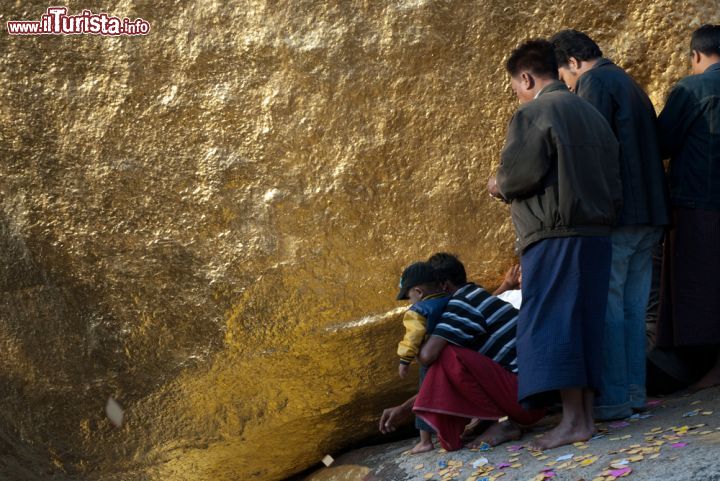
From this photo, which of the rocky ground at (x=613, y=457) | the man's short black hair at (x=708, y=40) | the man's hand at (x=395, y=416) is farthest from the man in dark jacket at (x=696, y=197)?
the man's hand at (x=395, y=416)

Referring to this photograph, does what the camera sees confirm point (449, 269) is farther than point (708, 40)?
No

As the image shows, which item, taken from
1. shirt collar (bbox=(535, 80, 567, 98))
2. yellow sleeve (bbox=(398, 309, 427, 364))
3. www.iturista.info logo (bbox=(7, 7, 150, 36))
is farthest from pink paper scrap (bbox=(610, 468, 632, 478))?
www.iturista.info logo (bbox=(7, 7, 150, 36))

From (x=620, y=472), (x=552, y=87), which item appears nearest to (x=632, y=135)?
(x=552, y=87)

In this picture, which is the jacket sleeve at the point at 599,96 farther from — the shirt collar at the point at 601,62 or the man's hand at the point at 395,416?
the man's hand at the point at 395,416

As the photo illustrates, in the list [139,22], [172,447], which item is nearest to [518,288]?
[172,447]

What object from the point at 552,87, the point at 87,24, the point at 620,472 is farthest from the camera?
the point at 87,24

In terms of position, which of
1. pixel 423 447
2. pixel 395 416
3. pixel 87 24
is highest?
pixel 87 24

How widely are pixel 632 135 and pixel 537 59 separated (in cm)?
52

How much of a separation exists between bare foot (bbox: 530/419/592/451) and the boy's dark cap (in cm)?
83

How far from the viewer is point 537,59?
3898 mm

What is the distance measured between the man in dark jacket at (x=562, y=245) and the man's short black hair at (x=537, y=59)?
0.19 metres

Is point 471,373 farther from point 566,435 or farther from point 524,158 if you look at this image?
point 524,158

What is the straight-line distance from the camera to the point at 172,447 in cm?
462

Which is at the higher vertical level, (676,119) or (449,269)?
(676,119)
